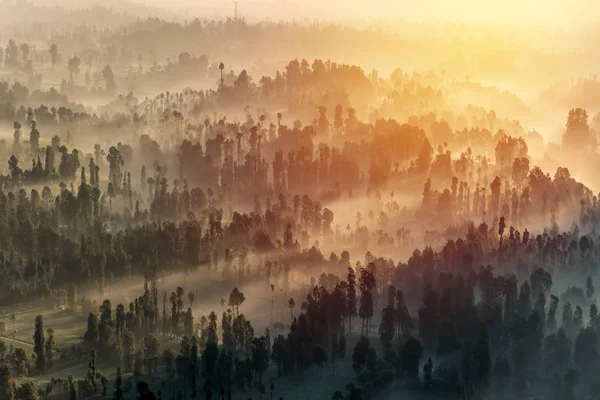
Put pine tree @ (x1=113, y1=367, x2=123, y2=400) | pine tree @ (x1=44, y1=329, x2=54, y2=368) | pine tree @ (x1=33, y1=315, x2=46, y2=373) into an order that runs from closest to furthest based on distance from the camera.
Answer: pine tree @ (x1=113, y1=367, x2=123, y2=400), pine tree @ (x1=33, y1=315, x2=46, y2=373), pine tree @ (x1=44, y1=329, x2=54, y2=368)

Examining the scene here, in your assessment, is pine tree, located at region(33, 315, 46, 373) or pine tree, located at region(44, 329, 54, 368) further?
pine tree, located at region(44, 329, 54, 368)

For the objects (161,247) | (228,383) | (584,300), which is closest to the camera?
(228,383)

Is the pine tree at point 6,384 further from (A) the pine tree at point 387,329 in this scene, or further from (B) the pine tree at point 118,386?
(A) the pine tree at point 387,329

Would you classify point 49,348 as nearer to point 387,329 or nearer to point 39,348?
point 39,348

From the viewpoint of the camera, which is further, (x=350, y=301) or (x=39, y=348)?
(x=350, y=301)

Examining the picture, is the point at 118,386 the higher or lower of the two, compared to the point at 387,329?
lower

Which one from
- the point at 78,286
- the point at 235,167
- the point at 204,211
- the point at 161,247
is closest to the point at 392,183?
the point at 235,167

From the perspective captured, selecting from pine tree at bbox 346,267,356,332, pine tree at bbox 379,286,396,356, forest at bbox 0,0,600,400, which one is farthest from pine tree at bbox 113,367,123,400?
pine tree at bbox 379,286,396,356

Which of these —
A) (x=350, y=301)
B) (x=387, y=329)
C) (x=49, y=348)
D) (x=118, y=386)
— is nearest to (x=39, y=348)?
(x=49, y=348)

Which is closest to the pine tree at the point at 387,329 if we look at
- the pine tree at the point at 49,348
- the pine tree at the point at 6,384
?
the pine tree at the point at 49,348

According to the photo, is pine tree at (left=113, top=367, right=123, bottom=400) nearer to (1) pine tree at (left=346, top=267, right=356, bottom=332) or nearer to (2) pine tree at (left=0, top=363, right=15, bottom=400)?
(2) pine tree at (left=0, top=363, right=15, bottom=400)

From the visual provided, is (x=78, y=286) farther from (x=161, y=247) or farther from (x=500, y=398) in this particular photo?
(x=500, y=398)
